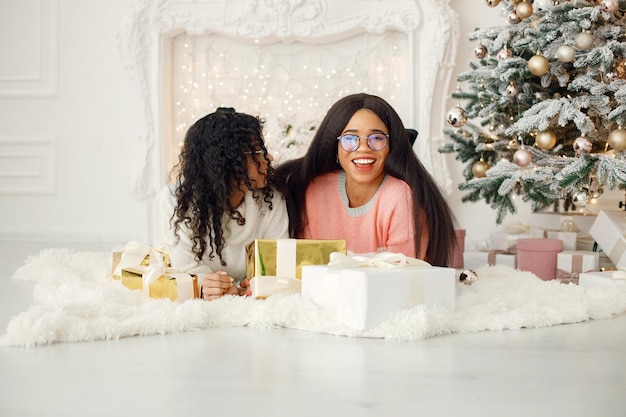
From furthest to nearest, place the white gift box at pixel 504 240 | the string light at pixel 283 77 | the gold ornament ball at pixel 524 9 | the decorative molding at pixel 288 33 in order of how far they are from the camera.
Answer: the string light at pixel 283 77
the decorative molding at pixel 288 33
the white gift box at pixel 504 240
the gold ornament ball at pixel 524 9

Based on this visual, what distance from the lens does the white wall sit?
16.0 feet

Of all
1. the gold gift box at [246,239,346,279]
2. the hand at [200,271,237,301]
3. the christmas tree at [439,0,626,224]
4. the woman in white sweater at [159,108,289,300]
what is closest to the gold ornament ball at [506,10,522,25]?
the christmas tree at [439,0,626,224]

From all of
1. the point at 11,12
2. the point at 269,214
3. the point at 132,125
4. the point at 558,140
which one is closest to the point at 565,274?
the point at 558,140

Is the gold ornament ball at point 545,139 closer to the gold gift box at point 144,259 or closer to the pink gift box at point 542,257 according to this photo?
the pink gift box at point 542,257

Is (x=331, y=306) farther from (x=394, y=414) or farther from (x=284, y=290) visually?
(x=394, y=414)

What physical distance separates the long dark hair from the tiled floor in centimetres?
53

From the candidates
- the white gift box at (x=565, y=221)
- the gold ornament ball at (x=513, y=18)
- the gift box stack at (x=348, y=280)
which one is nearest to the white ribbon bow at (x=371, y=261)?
the gift box stack at (x=348, y=280)

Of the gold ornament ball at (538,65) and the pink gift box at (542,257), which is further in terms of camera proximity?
the pink gift box at (542,257)

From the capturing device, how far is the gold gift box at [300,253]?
6.48 feet

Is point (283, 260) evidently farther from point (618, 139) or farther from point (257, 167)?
point (618, 139)

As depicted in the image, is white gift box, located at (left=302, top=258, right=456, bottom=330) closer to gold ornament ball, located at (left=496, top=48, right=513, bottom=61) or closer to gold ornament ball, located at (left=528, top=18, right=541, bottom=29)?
gold ornament ball, located at (left=496, top=48, right=513, bottom=61)

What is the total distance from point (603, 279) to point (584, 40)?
2.67 feet

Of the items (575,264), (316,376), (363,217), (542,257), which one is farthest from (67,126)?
(316,376)

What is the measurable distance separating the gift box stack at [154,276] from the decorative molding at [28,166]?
294 cm
